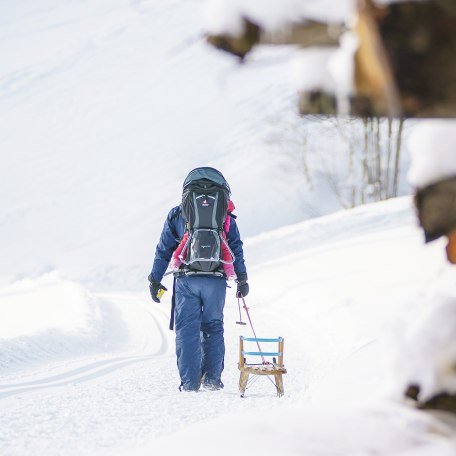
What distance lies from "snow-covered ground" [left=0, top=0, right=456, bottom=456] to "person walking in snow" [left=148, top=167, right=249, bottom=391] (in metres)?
0.41

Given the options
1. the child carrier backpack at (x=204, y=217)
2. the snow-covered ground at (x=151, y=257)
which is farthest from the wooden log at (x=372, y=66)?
the child carrier backpack at (x=204, y=217)

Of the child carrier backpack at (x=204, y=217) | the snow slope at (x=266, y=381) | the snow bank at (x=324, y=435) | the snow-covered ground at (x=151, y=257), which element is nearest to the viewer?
the snow bank at (x=324, y=435)

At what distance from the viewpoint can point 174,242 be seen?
24.5 feet

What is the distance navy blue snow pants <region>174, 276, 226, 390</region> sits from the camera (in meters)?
7.25

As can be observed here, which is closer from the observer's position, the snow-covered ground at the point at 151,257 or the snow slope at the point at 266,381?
the snow slope at the point at 266,381

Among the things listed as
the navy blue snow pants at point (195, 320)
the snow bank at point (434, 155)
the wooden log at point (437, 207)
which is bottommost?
the navy blue snow pants at point (195, 320)

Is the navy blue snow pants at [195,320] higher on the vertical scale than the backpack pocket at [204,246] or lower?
lower

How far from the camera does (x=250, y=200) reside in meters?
46.8

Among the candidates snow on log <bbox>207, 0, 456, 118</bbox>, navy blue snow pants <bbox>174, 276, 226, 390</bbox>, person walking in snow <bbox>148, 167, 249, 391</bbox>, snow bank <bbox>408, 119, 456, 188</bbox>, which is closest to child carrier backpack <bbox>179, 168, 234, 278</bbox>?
person walking in snow <bbox>148, 167, 249, 391</bbox>

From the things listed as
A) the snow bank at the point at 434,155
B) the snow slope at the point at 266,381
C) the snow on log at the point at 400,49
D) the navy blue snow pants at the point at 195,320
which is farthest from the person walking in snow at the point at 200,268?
the snow on log at the point at 400,49

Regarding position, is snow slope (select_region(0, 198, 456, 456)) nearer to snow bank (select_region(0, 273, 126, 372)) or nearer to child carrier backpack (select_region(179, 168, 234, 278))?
snow bank (select_region(0, 273, 126, 372))

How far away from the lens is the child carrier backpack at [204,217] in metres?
7.01

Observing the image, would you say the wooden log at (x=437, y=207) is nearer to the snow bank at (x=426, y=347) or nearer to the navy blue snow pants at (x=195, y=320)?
the snow bank at (x=426, y=347)

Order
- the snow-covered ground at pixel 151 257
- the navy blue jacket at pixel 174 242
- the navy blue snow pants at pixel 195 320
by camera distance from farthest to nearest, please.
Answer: the navy blue jacket at pixel 174 242
the navy blue snow pants at pixel 195 320
the snow-covered ground at pixel 151 257
